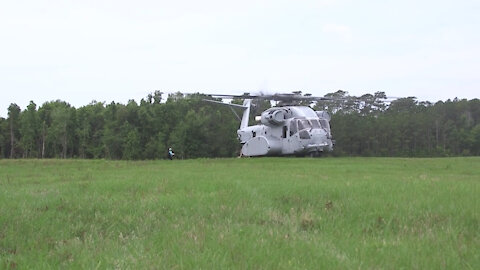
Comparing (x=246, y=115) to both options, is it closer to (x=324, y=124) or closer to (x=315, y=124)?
(x=324, y=124)

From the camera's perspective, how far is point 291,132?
3772 cm

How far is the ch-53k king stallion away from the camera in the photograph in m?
36.5

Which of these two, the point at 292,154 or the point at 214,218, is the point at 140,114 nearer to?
the point at 292,154

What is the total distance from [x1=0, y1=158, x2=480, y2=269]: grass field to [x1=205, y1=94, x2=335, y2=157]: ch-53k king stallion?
26.3 meters

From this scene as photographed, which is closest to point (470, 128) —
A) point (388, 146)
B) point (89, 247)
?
point (388, 146)

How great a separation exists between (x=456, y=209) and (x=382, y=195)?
1675 mm

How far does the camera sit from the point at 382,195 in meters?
8.81

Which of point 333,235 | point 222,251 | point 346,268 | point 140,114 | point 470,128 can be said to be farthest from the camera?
point 470,128

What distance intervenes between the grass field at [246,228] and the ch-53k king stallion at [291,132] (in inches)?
1037

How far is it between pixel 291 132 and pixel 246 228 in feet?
105

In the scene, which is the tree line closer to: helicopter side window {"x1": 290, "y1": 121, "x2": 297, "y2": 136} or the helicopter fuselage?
the helicopter fuselage

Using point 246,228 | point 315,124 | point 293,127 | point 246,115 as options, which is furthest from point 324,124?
point 246,228

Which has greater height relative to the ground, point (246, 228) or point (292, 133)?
point (292, 133)

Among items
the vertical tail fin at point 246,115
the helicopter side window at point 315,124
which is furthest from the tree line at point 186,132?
the helicopter side window at point 315,124
